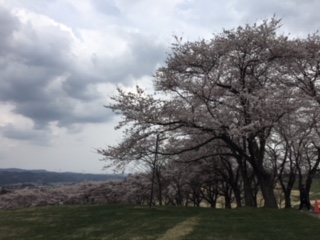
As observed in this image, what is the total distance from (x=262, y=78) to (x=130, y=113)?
322 inches

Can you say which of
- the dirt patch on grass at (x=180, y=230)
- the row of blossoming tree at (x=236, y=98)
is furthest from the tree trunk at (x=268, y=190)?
the dirt patch on grass at (x=180, y=230)

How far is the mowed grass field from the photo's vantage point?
1310cm

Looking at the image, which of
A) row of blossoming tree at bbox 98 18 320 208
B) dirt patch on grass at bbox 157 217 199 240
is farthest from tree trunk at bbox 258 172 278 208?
dirt patch on grass at bbox 157 217 199 240

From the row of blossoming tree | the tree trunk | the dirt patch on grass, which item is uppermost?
the row of blossoming tree

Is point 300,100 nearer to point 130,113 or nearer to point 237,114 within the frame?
point 237,114

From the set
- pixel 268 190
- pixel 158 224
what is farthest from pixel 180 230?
pixel 268 190

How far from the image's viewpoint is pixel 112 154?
21.7 m

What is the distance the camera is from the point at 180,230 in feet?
45.0

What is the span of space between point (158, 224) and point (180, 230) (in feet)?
4.95

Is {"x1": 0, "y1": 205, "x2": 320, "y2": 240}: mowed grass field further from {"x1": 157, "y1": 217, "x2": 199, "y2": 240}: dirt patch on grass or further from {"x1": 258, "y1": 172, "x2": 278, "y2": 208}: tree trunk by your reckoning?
{"x1": 258, "y1": 172, "x2": 278, "y2": 208}: tree trunk

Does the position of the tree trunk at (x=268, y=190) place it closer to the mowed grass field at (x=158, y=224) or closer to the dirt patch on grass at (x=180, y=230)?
the mowed grass field at (x=158, y=224)

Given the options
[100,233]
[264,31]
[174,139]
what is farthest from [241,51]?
[100,233]

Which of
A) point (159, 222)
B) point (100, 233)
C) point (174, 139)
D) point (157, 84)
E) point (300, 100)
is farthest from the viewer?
point (174, 139)

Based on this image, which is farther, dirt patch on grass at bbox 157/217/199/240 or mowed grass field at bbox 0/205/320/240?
mowed grass field at bbox 0/205/320/240
